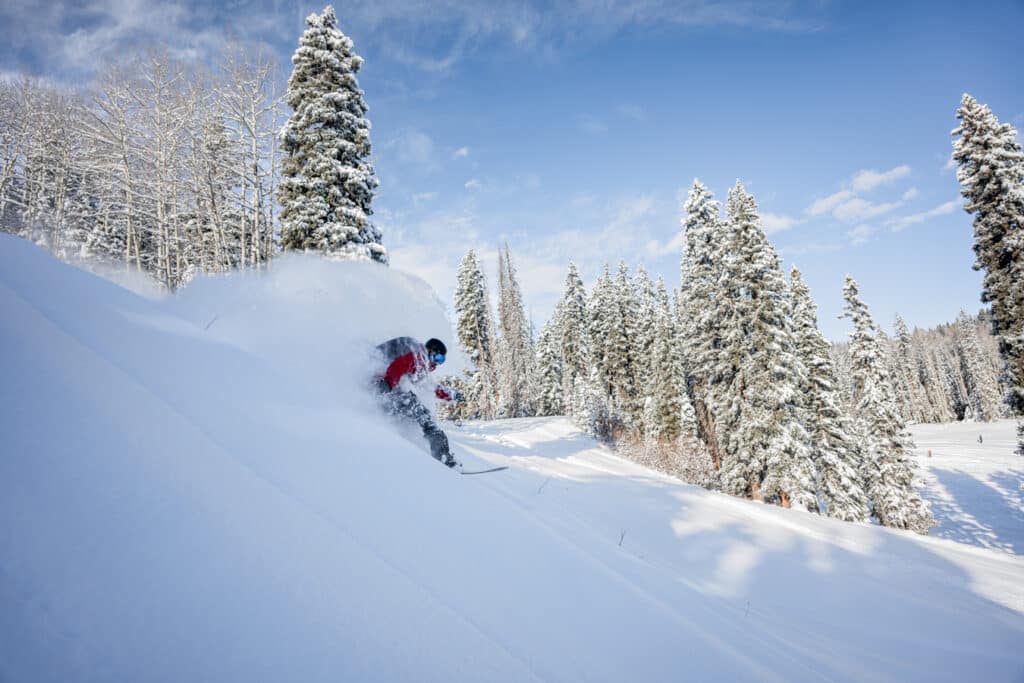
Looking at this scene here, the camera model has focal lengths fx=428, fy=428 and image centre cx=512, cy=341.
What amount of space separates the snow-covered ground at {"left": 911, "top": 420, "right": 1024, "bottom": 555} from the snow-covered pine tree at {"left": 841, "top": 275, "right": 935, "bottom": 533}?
15.5ft

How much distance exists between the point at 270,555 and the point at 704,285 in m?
25.4

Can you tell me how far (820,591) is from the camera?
549cm

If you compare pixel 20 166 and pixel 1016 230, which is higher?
pixel 20 166

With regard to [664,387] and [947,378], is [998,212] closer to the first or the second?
[664,387]

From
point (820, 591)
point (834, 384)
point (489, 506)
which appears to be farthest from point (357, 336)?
point (834, 384)

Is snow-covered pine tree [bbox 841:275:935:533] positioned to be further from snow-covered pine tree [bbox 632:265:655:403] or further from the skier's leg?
the skier's leg

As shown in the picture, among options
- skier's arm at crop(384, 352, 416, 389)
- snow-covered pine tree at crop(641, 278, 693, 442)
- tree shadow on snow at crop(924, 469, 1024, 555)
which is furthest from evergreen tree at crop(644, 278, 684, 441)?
skier's arm at crop(384, 352, 416, 389)

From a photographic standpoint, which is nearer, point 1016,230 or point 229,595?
point 229,595

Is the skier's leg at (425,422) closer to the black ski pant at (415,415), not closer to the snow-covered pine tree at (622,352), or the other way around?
the black ski pant at (415,415)

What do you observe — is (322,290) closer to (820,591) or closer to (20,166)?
(820,591)

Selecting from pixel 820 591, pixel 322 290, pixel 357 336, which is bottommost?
pixel 820 591

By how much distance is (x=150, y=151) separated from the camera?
16.1m

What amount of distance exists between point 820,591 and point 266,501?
6786 mm

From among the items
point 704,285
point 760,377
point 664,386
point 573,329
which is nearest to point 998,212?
point 760,377
